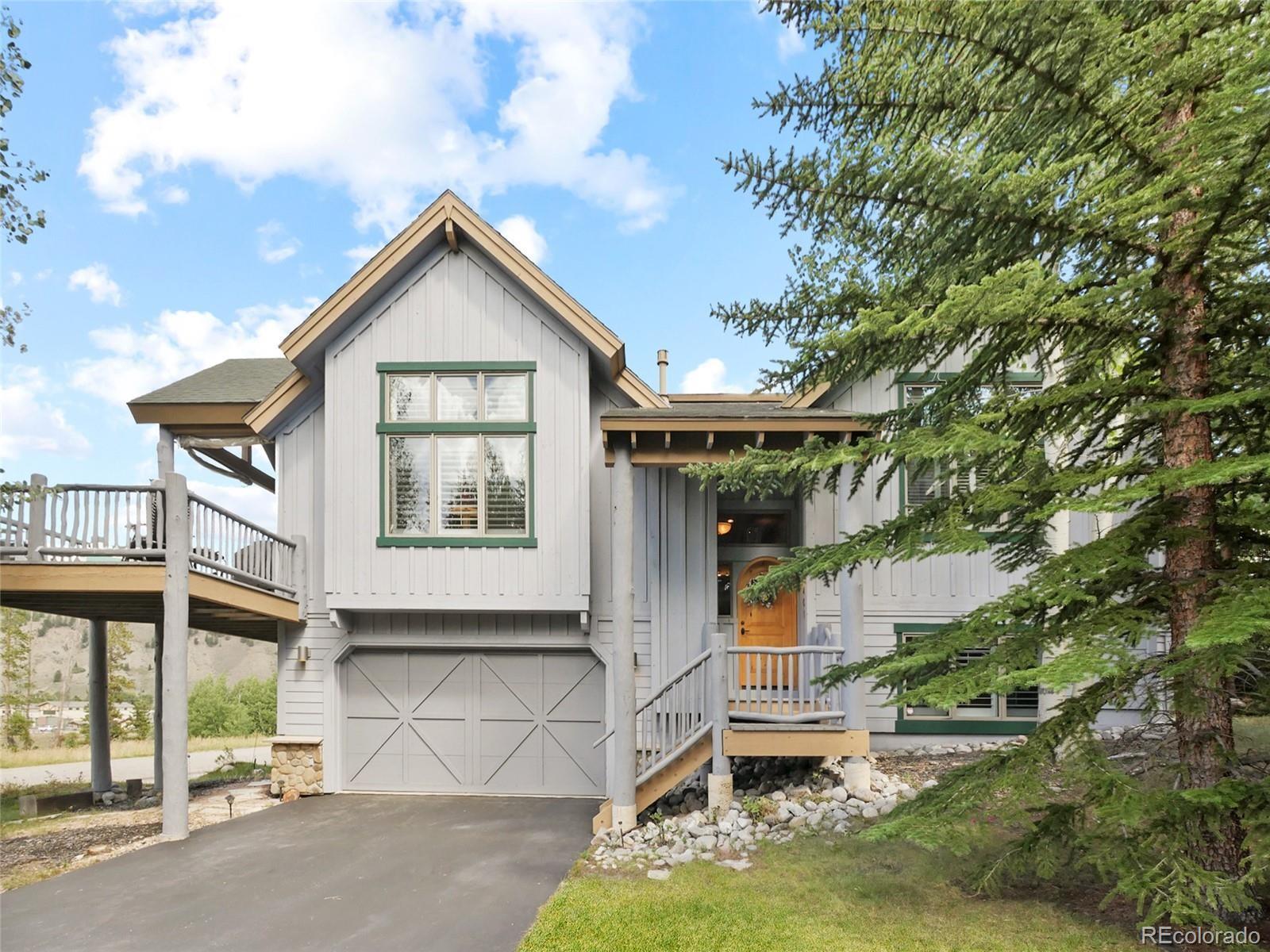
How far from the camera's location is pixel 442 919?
5250mm

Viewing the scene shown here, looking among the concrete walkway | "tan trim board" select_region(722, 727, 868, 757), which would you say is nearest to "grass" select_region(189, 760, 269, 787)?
the concrete walkway

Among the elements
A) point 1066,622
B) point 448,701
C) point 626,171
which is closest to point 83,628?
point 626,171

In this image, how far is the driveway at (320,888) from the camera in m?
5.04

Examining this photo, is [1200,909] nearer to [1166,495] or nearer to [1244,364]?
[1166,495]

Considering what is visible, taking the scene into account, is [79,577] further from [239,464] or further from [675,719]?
[675,719]

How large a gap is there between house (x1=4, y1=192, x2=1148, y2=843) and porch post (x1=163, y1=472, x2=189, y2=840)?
44 centimetres

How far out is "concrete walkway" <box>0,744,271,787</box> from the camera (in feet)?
46.9

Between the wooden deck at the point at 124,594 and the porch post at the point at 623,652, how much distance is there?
479cm

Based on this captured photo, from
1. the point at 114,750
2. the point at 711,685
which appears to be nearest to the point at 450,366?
the point at 711,685

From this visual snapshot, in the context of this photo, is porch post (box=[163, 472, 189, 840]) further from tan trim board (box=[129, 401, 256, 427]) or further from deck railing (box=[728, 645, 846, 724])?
deck railing (box=[728, 645, 846, 724])

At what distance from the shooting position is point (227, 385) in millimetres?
10797

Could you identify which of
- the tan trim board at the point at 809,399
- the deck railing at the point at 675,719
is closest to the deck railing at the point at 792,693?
the deck railing at the point at 675,719

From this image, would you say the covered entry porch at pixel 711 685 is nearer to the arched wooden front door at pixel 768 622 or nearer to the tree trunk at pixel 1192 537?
the arched wooden front door at pixel 768 622

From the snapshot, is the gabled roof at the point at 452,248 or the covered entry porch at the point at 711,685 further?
the gabled roof at the point at 452,248
